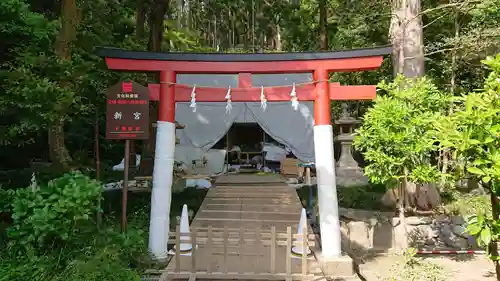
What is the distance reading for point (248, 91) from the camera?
6.57 m

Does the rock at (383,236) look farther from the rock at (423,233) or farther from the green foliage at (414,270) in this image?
the green foliage at (414,270)

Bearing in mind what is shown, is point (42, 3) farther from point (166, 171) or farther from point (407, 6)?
point (407, 6)

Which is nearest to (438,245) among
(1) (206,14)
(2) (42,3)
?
(2) (42,3)

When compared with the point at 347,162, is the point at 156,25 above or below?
above

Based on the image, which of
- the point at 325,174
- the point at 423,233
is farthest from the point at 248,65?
the point at 423,233

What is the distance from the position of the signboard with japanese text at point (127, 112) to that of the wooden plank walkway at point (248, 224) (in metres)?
2.01

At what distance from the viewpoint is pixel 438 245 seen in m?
8.12

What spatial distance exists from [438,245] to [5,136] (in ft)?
29.8

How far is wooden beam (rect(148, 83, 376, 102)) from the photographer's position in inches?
252

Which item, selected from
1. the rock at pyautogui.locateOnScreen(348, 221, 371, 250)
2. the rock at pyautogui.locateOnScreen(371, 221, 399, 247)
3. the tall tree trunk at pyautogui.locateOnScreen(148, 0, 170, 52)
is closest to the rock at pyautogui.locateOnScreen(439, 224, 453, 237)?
the rock at pyautogui.locateOnScreen(371, 221, 399, 247)

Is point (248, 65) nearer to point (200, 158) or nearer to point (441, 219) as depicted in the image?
point (441, 219)

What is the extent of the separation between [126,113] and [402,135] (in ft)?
15.1

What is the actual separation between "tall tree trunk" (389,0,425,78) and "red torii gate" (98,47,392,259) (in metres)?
2.61

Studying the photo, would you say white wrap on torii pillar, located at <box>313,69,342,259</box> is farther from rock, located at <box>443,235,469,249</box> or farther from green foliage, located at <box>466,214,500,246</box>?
rock, located at <box>443,235,469,249</box>
